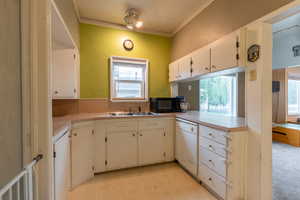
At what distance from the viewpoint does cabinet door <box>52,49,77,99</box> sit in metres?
2.20

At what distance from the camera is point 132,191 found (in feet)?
6.31

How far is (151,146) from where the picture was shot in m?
2.58

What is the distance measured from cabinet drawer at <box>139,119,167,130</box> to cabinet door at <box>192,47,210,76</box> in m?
1.01

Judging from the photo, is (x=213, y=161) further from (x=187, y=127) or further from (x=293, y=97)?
(x=293, y=97)

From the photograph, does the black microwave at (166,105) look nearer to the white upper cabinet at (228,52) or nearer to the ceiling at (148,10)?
the white upper cabinet at (228,52)

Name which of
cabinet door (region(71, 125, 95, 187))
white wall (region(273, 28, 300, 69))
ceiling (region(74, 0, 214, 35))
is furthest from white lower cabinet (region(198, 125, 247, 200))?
white wall (region(273, 28, 300, 69))

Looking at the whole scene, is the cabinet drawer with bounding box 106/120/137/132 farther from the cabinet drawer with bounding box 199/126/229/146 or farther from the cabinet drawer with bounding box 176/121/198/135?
the cabinet drawer with bounding box 199/126/229/146

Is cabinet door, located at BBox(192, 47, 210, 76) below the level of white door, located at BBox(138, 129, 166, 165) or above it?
above

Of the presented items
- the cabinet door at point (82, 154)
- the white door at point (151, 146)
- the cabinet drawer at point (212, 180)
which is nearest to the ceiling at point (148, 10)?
the cabinet door at point (82, 154)

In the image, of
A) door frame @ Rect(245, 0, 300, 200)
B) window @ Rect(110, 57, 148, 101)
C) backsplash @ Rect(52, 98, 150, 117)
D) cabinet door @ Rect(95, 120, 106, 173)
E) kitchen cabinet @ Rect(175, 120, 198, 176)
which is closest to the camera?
door frame @ Rect(245, 0, 300, 200)

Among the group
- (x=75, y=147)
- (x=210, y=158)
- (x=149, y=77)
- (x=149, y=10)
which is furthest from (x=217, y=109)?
(x=75, y=147)

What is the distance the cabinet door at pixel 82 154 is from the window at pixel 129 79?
1.04 metres

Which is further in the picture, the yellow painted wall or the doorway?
the yellow painted wall

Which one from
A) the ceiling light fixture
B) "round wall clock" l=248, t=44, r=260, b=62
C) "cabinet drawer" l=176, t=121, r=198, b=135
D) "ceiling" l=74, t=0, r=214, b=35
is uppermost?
"ceiling" l=74, t=0, r=214, b=35
